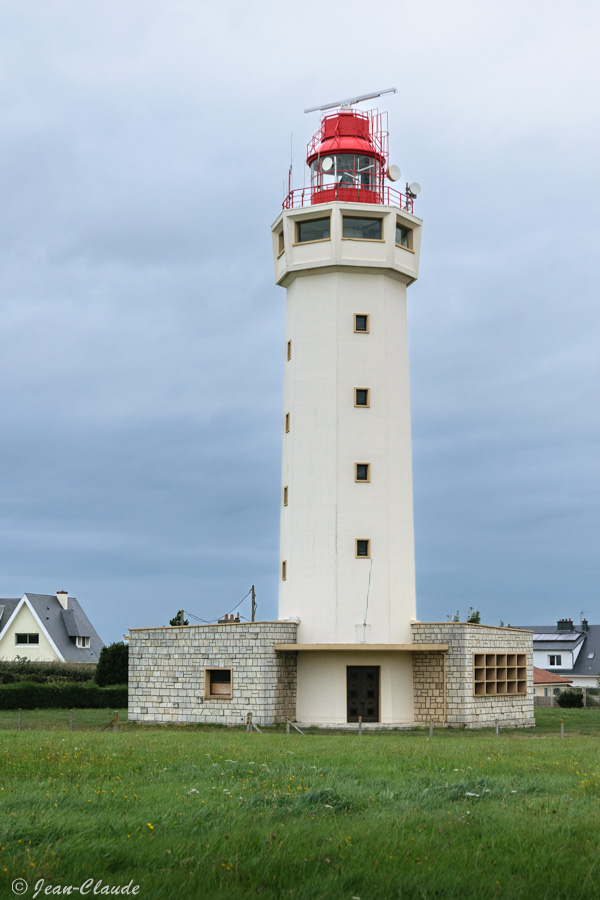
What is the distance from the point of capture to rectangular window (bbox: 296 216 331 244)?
36391mm

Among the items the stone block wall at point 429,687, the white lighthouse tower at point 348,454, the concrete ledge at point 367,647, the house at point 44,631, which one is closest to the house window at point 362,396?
the white lighthouse tower at point 348,454

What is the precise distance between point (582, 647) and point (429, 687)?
43.9 meters

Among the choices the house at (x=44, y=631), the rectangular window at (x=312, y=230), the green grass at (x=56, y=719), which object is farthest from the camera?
the house at (x=44, y=631)

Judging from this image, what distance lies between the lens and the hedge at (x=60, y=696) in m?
42.1

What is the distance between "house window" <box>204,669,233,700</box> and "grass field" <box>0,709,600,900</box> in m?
16.3

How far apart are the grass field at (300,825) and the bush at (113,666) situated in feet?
102

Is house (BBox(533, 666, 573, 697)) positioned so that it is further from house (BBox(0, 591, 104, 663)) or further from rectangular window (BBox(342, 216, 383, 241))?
rectangular window (BBox(342, 216, 383, 241))

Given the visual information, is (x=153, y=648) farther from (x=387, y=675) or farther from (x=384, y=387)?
(x=384, y=387)

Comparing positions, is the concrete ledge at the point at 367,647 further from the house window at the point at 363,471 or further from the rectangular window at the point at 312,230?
the rectangular window at the point at 312,230

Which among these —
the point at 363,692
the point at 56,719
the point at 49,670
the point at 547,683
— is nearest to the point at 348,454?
the point at 363,692

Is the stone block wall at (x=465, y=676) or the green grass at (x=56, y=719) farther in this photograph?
the stone block wall at (x=465, y=676)

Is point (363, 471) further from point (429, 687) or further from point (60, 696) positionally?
point (60, 696)

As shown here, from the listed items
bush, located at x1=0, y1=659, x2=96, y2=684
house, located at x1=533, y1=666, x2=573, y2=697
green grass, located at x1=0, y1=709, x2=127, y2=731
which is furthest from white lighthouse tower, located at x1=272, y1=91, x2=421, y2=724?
house, located at x1=533, y1=666, x2=573, y2=697

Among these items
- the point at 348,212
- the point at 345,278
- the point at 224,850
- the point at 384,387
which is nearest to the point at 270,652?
the point at 384,387
